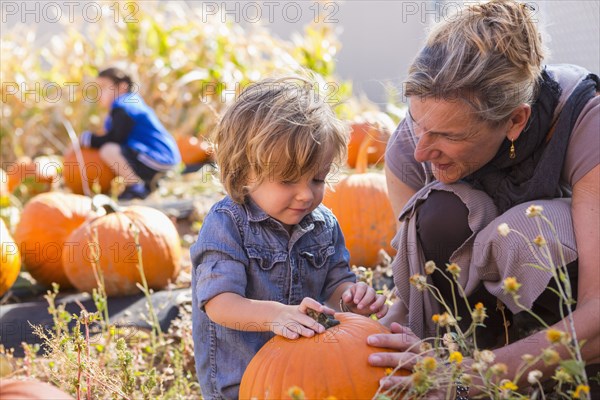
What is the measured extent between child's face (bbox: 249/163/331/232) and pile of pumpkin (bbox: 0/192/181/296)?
1.61 metres

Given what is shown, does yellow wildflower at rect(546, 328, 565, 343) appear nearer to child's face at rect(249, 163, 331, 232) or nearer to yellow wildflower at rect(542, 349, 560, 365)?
yellow wildflower at rect(542, 349, 560, 365)

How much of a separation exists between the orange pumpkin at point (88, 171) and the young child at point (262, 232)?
13.4 feet

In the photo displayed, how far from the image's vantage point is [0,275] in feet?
12.3

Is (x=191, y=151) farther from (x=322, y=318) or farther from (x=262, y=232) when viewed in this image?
(x=322, y=318)

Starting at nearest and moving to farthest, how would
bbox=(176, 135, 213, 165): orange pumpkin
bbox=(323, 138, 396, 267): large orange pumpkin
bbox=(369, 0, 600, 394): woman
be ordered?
bbox=(369, 0, 600, 394): woman, bbox=(323, 138, 396, 267): large orange pumpkin, bbox=(176, 135, 213, 165): orange pumpkin

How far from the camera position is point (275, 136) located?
2.12 m

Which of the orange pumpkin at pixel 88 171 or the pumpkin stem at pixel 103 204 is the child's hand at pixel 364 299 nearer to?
the pumpkin stem at pixel 103 204

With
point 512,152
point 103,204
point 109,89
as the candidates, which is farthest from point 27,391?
point 109,89

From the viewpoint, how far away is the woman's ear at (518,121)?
217cm

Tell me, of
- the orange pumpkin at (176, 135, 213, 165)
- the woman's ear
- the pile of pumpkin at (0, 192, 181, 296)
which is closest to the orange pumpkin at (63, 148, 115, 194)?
the orange pumpkin at (176, 135, 213, 165)

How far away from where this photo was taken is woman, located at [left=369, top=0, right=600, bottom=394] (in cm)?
205

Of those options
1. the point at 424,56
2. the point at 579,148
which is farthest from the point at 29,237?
the point at 579,148

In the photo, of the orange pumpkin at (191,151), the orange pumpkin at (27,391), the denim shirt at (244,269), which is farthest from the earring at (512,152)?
the orange pumpkin at (191,151)

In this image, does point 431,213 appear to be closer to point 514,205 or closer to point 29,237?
point 514,205
